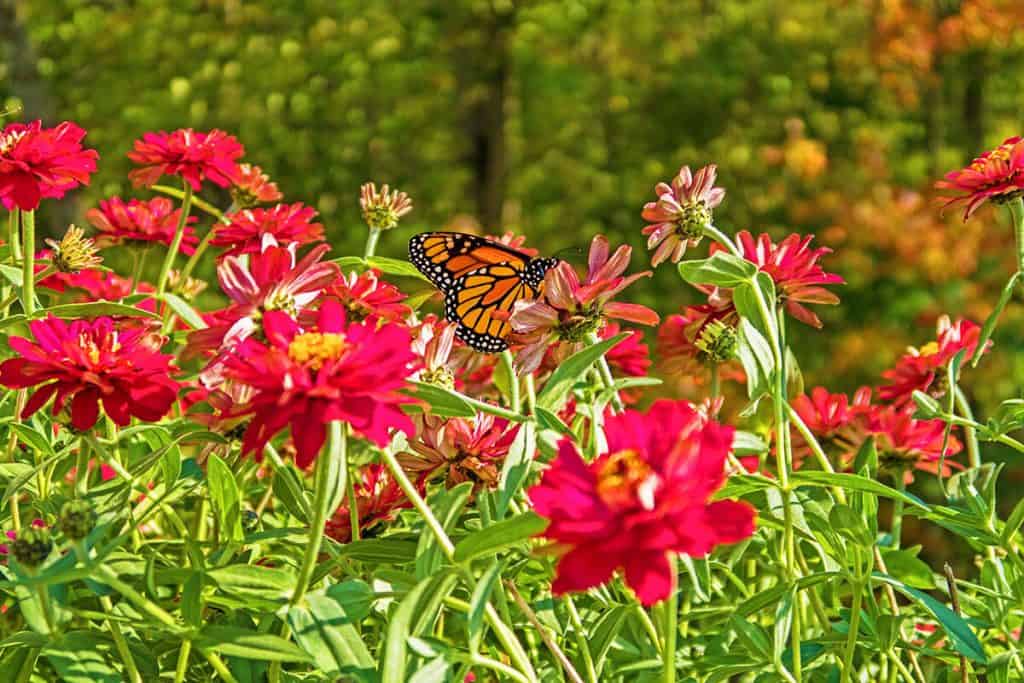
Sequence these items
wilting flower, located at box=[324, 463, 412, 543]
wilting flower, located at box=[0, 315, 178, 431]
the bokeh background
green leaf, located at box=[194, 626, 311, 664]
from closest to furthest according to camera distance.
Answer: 1. green leaf, located at box=[194, 626, 311, 664]
2. wilting flower, located at box=[0, 315, 178, 431]
3. wilting flower, located at box=[324, 463, 412, 543]
4. the bokeh background

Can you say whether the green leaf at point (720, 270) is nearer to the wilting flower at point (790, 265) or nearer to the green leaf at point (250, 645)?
the wilting flower at point (790, 265)

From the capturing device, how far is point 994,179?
45.2 inches

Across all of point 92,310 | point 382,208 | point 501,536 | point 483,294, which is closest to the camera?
point 501,536

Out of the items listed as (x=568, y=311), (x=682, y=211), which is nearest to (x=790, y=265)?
(x=682, y=211)

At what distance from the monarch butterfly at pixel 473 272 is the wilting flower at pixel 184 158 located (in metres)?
0.23

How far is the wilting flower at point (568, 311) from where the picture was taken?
983 millimetres

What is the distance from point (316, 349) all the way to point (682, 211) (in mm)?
420

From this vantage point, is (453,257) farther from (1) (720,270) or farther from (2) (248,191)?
(1) (720,270)

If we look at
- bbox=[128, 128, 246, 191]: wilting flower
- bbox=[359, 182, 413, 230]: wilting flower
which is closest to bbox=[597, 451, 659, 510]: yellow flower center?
bbox=[359, 182, 413, 230]: wilting flower

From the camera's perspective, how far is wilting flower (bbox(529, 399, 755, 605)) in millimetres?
651

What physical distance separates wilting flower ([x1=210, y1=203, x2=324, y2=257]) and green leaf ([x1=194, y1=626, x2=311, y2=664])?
454mm

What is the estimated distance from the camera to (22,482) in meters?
0.94

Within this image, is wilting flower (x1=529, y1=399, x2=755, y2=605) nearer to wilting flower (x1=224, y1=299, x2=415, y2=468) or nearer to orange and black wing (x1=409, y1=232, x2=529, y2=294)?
wilting flower (x1=224, y1=299, x2=415, y2=468)

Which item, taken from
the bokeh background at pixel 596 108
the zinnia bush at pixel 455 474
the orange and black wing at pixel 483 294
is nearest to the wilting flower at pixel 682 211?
the zinnia bush at pixel 455 474
